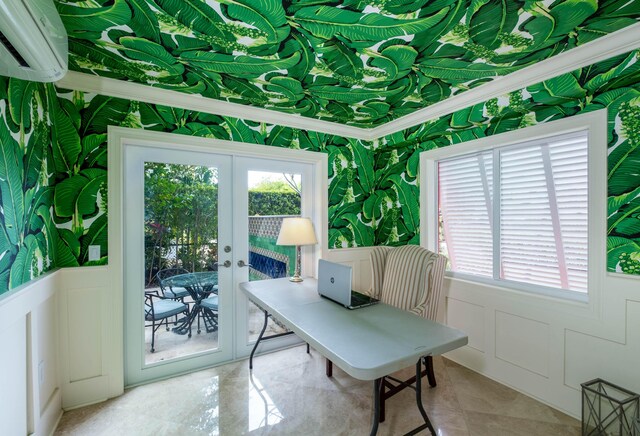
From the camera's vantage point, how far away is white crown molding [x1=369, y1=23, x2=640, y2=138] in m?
1.66

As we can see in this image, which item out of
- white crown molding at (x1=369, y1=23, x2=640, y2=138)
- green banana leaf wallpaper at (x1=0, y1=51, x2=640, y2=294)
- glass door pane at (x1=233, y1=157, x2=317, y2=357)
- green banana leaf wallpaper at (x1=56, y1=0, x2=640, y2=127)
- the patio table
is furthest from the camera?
glass door pane at (x1=233, y1=157, x2=317, y2=357)

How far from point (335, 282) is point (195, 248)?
1338 millimetres

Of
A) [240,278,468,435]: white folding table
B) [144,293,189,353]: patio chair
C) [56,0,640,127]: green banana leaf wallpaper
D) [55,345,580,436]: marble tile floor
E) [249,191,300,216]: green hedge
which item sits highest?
[56,0,640,127]: green banana leaf wallpaper

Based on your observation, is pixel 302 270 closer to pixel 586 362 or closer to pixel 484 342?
pixel 484 342

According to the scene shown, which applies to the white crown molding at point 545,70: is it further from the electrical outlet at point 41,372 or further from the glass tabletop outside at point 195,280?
the electrical outlet at point 41,372

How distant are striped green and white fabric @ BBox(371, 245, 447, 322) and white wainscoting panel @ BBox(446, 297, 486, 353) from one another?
0.34ft

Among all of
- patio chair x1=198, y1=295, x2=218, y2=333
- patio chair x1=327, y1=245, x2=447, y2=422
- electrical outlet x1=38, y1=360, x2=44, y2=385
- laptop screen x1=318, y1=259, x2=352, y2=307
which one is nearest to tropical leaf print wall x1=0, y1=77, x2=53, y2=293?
electrical outlet x1=38, y1=360, x2=44, y2=385

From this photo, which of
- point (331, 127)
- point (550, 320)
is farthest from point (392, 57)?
point (550, 320)

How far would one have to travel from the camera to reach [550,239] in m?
2.19

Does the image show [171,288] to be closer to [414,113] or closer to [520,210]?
[414,113]

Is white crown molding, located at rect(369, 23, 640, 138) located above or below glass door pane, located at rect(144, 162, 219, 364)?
above

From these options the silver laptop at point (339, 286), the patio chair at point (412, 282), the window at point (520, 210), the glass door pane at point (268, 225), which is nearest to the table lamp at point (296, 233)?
the glass door pane at point (268, 225)

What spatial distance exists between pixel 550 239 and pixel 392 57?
5.94ft

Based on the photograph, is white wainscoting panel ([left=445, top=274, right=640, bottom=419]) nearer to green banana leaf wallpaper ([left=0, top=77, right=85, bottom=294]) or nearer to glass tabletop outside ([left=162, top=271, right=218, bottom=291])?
glass tabletop outside ([left=162, top=271, right=218, bottom=291])
